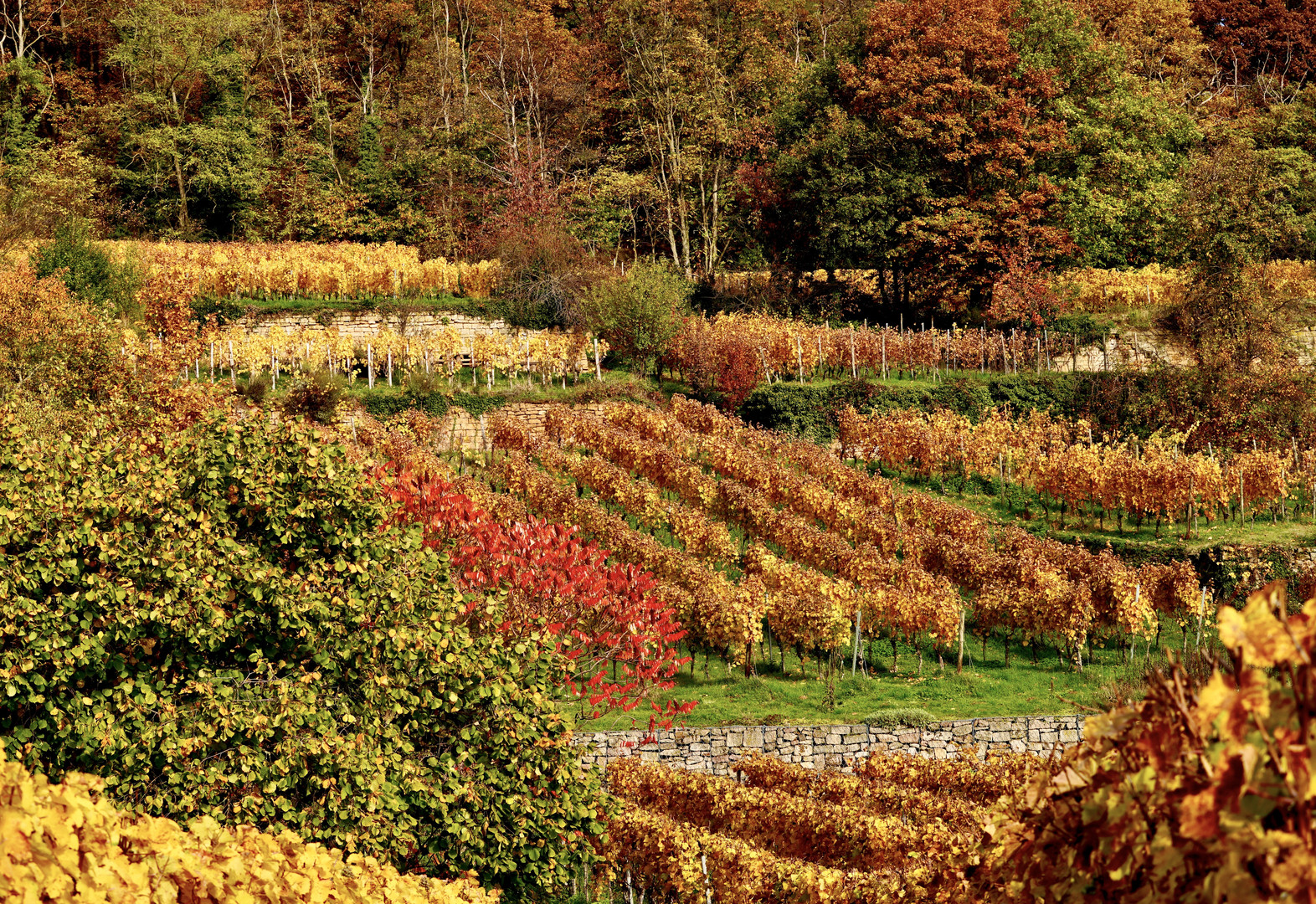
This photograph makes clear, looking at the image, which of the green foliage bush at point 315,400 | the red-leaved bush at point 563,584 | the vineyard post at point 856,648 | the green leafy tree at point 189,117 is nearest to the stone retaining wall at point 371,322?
the green foliage bush at point 315,400

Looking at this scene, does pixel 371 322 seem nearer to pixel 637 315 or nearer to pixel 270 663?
pixel 637 315

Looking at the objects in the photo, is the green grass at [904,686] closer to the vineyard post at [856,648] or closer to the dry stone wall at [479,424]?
the vineyard post at [856,648]

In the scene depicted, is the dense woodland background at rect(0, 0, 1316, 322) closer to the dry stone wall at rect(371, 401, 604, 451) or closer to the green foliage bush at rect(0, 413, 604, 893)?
the dry stone wall at rect(371, 401, 604, 451)

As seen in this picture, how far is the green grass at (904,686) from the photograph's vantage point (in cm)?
1991

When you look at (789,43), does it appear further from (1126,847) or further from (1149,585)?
(1126,847)

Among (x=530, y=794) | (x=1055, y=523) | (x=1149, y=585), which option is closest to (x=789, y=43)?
(x=1055, y=523)

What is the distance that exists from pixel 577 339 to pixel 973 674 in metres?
18.3

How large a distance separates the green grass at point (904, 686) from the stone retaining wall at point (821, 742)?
88 centimetres

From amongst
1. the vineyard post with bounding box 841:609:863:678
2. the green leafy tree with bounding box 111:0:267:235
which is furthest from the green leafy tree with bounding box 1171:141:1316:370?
the green leafy tree with bounding box 111:0:267:235

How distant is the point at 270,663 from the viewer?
10406 mm

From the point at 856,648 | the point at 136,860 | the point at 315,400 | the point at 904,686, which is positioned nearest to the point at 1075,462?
the point at 856,648

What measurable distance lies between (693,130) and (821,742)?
33175mm

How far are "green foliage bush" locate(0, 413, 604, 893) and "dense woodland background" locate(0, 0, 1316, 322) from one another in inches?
1126

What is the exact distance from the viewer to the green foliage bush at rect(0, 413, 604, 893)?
9633mm
